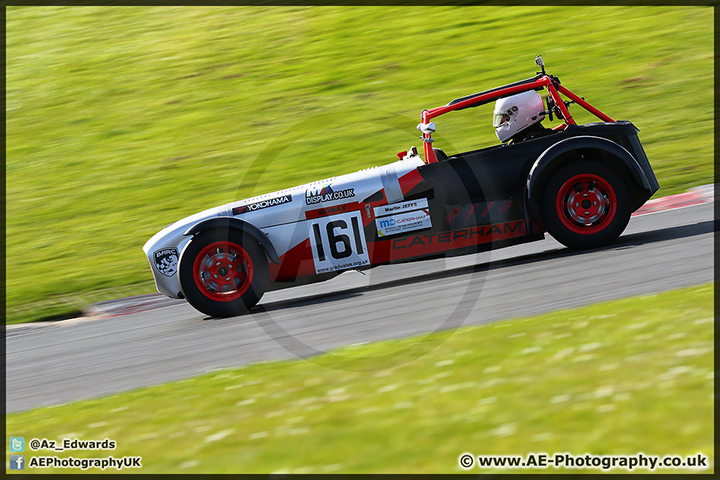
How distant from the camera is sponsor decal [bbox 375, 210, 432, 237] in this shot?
266 inches

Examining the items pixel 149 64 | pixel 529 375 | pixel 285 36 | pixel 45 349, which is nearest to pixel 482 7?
pixel 285 36

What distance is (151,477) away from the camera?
140 inches

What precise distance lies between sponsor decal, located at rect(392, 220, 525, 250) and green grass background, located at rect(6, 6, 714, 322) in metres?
3.54

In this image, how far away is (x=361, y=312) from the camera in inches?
254

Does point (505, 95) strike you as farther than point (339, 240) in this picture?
Yes

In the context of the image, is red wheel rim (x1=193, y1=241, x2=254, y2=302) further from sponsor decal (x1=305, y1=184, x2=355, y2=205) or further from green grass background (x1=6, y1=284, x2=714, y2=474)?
green grass background (x1=6, y1=284, x2=714, y2=474)

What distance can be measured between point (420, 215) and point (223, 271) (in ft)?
6.10

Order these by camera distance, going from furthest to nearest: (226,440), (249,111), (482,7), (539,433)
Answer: (482,7) → (249,111) → (226,440) → (539,433)

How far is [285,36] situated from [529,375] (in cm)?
1510

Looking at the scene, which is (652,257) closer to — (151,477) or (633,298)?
(633,298)

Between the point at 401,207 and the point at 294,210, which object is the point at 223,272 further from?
the point at 401,207

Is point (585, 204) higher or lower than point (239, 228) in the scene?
lower

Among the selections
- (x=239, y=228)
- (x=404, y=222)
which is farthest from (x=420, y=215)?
(x=239, y=228)

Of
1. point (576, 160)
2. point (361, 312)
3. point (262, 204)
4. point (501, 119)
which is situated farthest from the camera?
point (501, 119)
